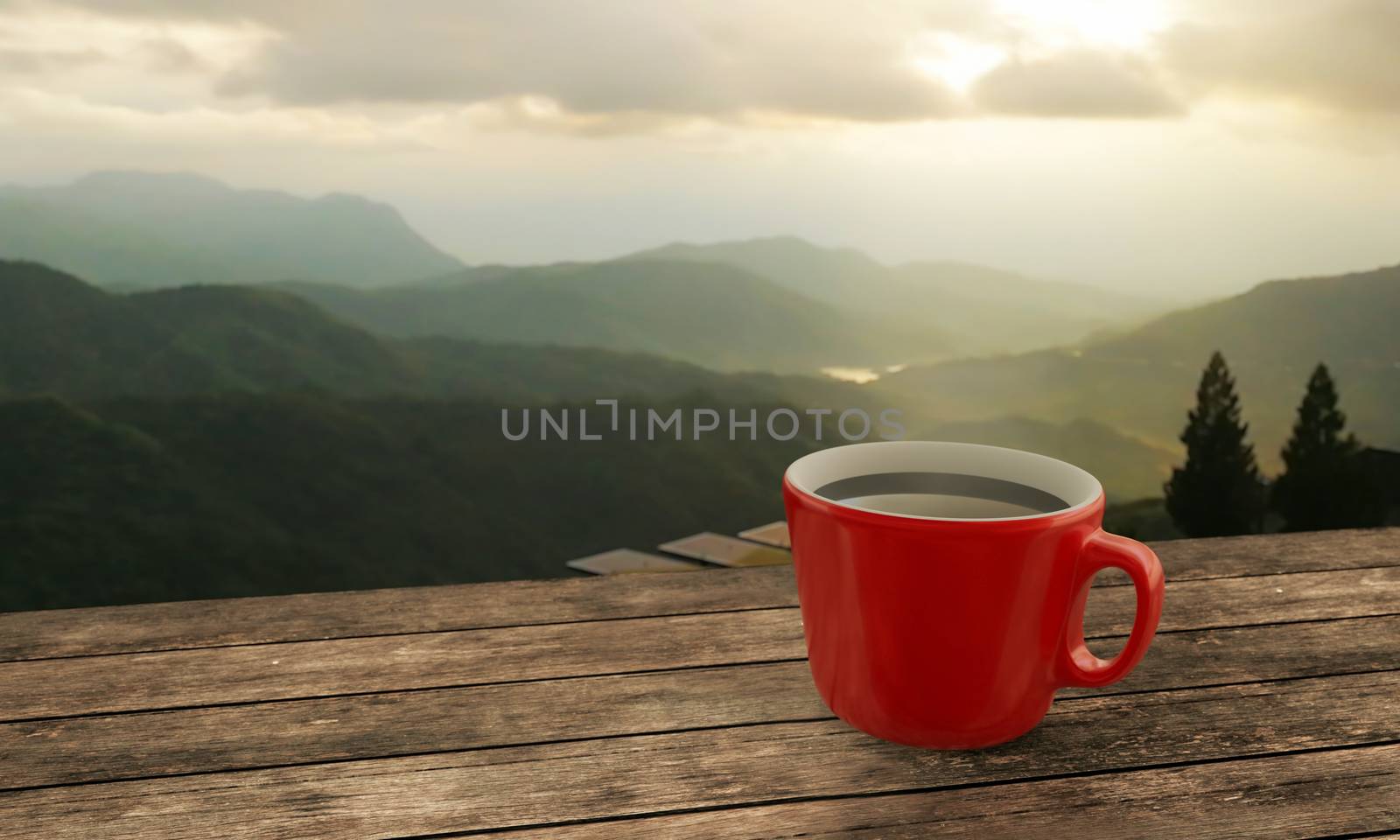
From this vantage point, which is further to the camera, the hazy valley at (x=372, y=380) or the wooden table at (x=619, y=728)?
the hazy valley at (x=372, y=380)

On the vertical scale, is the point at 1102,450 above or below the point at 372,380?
below

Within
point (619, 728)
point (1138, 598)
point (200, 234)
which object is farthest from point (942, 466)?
point (200, 234)

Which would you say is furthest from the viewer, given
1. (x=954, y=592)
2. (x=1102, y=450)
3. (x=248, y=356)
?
(x=1102, y=450)

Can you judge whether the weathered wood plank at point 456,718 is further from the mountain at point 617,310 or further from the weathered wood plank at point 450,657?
the mountain at point 617,310

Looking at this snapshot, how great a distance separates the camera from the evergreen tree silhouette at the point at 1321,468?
1.97 m

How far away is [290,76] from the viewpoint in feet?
5.25

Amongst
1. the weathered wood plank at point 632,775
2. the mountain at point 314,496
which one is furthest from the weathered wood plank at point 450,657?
the mountain at point 314,496

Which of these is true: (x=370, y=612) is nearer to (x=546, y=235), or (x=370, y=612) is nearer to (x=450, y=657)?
(x=450, y=657)

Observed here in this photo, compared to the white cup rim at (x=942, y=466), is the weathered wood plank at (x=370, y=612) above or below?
below

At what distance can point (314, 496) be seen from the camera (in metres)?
1.65

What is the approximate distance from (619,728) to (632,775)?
2.1 inches

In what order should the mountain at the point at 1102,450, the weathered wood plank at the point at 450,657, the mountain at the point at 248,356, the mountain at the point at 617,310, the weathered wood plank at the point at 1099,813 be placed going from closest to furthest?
1. the weathered wood plank at the point at 1099,813
2. the weathered wood plank at the point at 450,657
3. the mountain at the point at 248,356
4. the mountain at the point at 617,310
5. the mountain at the point at 1102,450

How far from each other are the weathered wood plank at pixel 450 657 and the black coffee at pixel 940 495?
0.55 ft

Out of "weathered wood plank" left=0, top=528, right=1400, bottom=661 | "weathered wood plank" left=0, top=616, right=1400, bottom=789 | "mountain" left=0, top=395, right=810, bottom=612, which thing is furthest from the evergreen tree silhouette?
"weathered wood plank" left=0, top=616, right=1400, bottom=789
